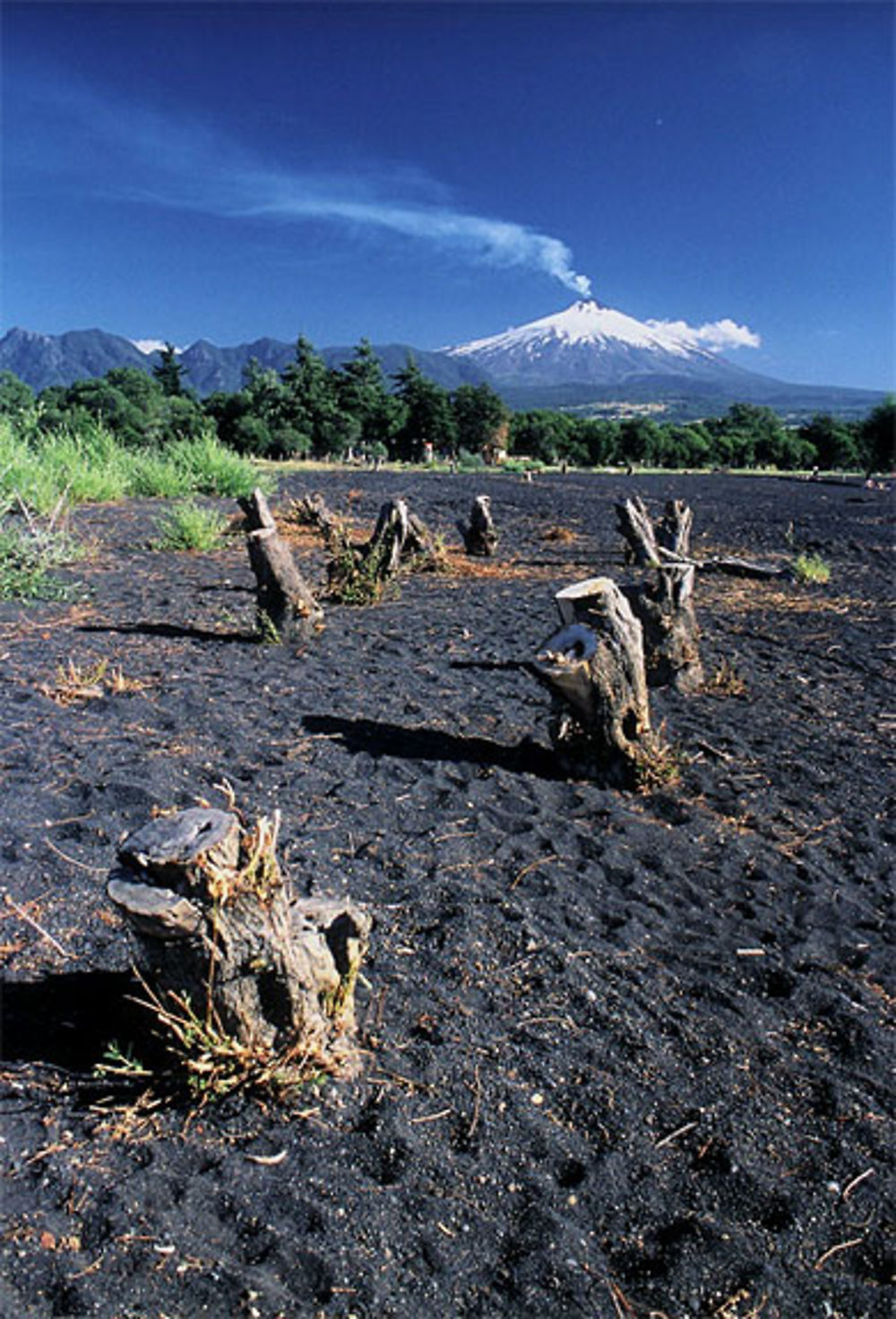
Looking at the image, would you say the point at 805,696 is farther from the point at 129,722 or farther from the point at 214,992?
the point at 214,992

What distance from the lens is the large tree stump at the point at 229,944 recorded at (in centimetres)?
185

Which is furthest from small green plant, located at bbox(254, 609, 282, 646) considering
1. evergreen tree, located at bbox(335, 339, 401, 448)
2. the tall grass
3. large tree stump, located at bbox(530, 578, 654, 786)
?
evergreen tree, located at bbox(335, 339, 401, 448)

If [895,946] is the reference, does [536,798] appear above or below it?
above

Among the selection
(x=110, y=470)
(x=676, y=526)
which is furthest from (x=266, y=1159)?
(x=110, y=470)

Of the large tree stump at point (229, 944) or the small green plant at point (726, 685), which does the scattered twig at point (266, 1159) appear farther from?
the small green plant at point (726, 685)

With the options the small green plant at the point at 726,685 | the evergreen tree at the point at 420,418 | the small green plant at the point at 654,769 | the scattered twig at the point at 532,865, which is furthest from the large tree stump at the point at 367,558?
the evergreen tree at the point at 420,418

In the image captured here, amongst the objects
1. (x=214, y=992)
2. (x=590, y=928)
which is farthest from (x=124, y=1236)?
(x=590, y=928)

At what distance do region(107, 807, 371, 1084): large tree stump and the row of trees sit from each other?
41972 millimetres

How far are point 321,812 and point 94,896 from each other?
990 millimetres

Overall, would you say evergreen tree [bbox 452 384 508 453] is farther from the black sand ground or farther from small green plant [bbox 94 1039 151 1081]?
small green plant [bbox 94 1039 151 1081]

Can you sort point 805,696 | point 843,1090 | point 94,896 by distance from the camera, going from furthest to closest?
1. point 805,696
2. point 94,896
3. point 843,1090

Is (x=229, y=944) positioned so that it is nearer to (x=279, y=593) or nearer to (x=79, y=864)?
(x=79, y=864)

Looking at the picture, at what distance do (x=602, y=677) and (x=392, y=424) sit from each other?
169 feet

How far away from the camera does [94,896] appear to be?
267cm
